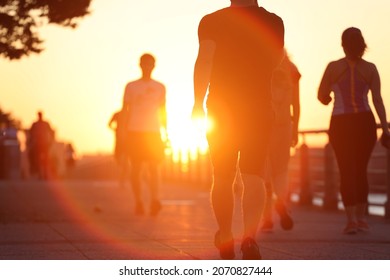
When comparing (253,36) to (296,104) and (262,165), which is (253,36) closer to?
(262,165)

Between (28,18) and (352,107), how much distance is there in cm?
442

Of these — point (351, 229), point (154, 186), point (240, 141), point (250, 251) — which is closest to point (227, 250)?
point (250, 251)

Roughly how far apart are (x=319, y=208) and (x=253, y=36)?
871 centimetres

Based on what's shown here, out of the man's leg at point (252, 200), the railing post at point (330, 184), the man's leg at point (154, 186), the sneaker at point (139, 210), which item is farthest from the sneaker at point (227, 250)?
the railing post at point (330, 184)

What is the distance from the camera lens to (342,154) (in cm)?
969

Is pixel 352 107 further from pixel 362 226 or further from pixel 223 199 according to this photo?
pixel 223 199

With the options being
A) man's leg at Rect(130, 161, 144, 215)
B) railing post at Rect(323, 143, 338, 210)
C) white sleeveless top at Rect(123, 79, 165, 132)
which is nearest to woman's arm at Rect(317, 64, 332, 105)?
white sleeveless top at Rect(123, 79, 165, 132)

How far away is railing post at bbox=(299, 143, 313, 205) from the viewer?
1566cm

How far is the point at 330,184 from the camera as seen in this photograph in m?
14.7

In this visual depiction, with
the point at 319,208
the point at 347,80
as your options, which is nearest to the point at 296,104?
the point at 347,80

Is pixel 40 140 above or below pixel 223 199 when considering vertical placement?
below

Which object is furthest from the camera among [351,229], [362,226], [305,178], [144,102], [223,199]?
[305,178]

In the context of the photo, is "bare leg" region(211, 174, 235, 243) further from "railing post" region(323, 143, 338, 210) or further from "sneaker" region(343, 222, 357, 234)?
"railing post" region(323, 143, 338, 210)

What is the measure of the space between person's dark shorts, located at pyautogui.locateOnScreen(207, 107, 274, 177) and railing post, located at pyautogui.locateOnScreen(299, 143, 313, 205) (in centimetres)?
885
